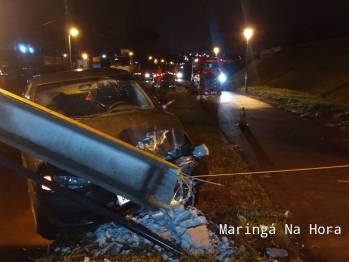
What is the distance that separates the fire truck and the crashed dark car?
18988mm

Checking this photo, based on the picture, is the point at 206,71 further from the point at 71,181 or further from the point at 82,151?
the point at 82,151

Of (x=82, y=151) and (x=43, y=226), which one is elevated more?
(x=82, y=151)

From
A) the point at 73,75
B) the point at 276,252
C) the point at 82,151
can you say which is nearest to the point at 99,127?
the point at 82,151

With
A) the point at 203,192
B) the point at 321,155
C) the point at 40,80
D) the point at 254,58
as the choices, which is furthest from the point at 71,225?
the point at 254,58

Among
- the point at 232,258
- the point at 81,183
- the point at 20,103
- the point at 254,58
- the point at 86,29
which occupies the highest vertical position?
the point at 86,29

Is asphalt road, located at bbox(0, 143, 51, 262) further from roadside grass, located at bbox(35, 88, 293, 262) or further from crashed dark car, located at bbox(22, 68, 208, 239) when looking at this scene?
roadside grass, located at bbox(35, 88, 293, 262)

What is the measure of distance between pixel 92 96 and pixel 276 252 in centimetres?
361

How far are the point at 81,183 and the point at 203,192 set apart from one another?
2.28 meters

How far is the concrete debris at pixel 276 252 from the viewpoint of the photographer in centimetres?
446

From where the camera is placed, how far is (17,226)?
5699mm

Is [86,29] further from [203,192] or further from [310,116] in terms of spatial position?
[203,192]

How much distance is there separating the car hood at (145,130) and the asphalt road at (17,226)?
1538 millimetres

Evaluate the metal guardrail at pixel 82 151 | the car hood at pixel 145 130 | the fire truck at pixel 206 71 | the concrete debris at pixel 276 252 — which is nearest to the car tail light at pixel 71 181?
the car hood at pixel 145 130

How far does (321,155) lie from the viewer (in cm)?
905
